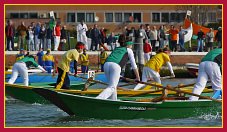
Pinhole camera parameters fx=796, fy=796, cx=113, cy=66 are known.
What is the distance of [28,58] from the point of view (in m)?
26.8

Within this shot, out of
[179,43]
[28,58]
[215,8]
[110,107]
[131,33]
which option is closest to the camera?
[110,107]

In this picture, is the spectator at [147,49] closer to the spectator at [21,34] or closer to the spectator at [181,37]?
the spectator at [181,37]

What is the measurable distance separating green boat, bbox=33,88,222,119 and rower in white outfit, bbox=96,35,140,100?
0.41m

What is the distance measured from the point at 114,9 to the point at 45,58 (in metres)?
27.3

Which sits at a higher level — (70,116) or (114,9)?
(114,9)

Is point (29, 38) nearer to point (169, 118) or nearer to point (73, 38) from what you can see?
point (73, 38)

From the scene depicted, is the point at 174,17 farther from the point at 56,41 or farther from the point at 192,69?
the point at 192,69

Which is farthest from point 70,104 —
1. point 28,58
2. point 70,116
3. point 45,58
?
point 45,58

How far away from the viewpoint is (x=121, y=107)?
20.5 m

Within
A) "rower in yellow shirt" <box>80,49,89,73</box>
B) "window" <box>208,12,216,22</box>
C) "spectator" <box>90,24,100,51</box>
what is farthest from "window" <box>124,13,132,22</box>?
"rower in yellow shirt" <box>80,49,89,73</box>

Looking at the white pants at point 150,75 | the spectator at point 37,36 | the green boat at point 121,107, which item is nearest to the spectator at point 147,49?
the spectator at point 37,36

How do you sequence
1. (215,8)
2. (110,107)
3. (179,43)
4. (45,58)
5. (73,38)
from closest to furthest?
(110,107)
(45,58)
(179,43)
(73,38)
(215,8)

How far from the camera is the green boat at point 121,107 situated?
802 inches

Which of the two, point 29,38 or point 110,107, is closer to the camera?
point 110,107
